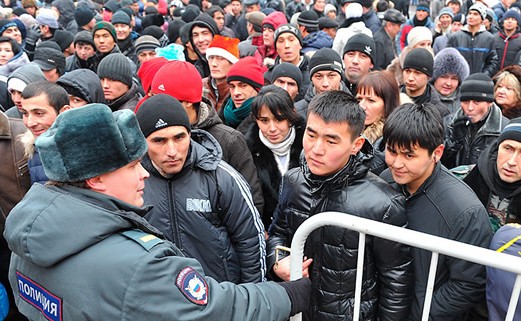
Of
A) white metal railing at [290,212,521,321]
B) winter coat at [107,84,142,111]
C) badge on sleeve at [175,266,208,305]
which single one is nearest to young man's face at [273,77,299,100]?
→ winter coat at [107,84,142,111]

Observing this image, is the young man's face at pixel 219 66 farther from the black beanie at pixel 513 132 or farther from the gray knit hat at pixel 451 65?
the black beanie at pixel 513 132

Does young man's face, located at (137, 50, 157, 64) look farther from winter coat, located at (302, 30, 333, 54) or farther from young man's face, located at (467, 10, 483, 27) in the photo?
young man's face, located at (467, 10, 483, 27)

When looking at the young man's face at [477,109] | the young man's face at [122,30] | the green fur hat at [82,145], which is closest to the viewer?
the green fur hat at [82,145]

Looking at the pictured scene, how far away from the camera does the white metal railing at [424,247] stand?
1426mm

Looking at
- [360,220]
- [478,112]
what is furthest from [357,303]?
[478,112]

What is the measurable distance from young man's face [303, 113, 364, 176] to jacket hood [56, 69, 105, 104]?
2.34 meters

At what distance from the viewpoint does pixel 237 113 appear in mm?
3857

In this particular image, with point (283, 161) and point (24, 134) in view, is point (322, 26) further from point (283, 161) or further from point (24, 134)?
point (24, 134)

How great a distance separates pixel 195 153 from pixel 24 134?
1.42 meters

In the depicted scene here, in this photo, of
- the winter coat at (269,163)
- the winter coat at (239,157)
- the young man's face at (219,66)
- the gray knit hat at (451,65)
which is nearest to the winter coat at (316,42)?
the young man's face at (219,66)

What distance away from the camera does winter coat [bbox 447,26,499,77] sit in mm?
7211

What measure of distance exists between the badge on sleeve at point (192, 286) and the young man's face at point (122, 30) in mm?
6456

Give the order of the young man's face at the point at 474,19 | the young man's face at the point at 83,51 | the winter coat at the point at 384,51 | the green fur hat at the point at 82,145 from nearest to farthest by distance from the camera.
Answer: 1. the green fur hat at the point at 82,145
2. the young man's face at the point at 83,51
3. the young man's face at the point at 474,19
4. the winter coat at the point at 384,51

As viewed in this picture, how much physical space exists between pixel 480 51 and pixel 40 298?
7409 mm
